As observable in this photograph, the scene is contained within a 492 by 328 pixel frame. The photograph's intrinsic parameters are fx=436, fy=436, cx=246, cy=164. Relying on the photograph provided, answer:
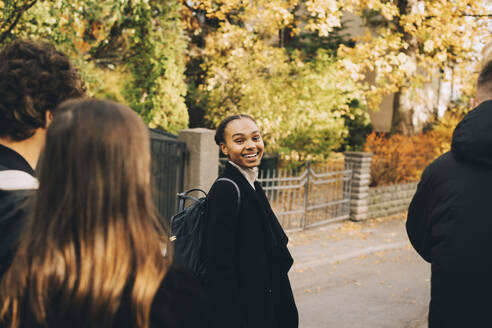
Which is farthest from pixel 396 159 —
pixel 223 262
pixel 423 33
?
pixel 223 262

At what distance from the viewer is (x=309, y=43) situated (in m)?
17.4

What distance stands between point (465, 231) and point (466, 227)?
2 cm

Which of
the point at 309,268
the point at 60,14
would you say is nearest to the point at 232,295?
the point at 309,268

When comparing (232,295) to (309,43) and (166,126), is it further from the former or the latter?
(309,43)

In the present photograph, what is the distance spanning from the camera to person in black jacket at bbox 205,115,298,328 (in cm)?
226

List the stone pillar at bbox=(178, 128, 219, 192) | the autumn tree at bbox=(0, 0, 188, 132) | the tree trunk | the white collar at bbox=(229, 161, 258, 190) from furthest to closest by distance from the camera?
the tree trunk → the autumn tree at bbox=(0, 0, 188, 132) → the stone pillar at bbox=(178, 128, 219, 192) → the white collar at bbox=(229, 161, 258, 190)

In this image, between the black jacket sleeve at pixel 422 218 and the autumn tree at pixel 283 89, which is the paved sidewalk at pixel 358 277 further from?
the black jacket sleeve at pixel 422 218

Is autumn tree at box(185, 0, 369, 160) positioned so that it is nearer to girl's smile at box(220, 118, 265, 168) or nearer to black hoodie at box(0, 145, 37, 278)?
girl's smile at box(220, 118, 265, 168)

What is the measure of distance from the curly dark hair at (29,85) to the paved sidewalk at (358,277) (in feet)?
12.7

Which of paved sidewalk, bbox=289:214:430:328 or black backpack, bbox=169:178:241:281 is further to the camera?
paved sidewalk, bbox=289:214:430:328

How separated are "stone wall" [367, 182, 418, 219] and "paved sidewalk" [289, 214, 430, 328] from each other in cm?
61

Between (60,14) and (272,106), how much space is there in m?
4.97

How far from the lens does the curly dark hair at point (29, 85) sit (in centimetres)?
146

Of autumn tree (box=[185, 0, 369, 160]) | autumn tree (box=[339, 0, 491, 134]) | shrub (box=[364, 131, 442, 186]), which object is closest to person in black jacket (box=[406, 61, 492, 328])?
autumn tree (box=[185, 0, 369, 160])
